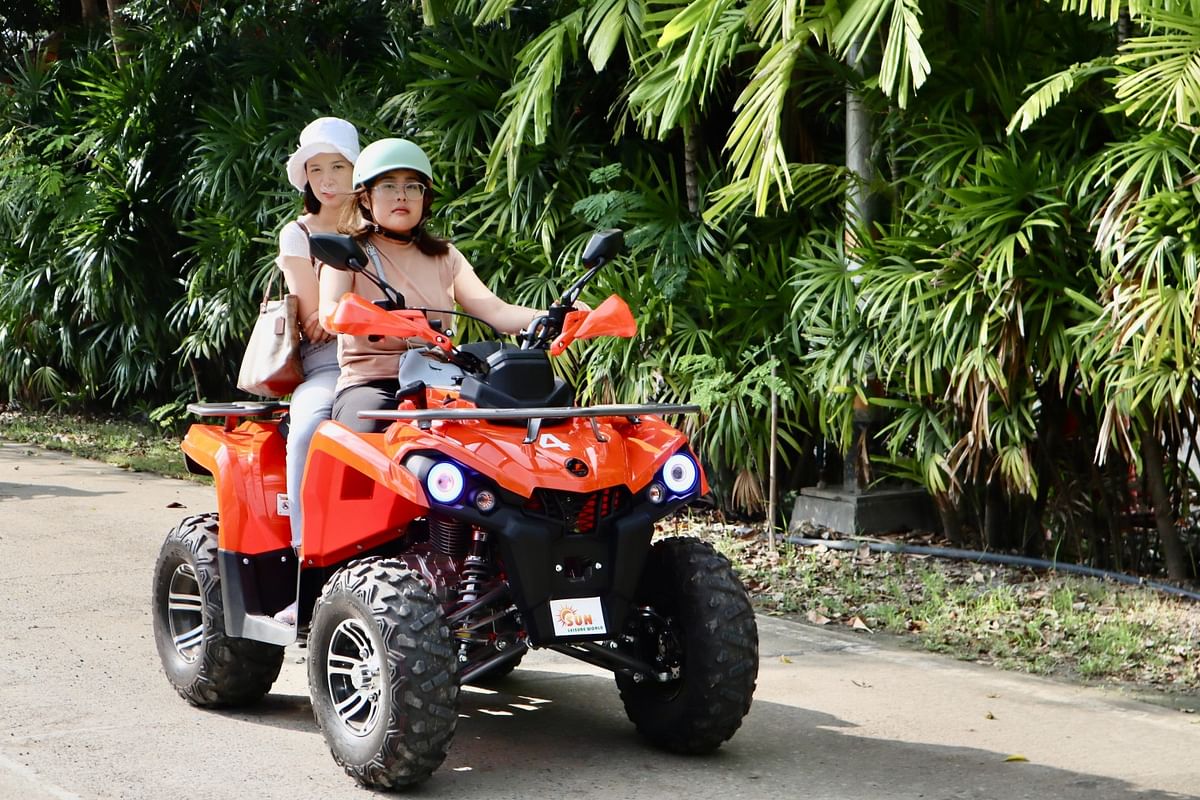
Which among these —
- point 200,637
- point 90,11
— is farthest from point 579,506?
point 90,11

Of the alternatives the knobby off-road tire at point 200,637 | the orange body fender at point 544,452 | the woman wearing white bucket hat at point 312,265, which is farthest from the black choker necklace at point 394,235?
the knobby off-road tire at point 200,637

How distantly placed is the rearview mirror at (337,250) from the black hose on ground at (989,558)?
12.7 feet

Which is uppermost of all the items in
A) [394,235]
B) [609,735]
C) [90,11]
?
[90,11]

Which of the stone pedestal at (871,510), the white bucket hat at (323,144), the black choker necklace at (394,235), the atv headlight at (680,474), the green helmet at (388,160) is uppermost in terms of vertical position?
the white bucket hat at (323,144)

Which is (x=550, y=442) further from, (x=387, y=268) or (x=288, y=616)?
(x=288, y=616)

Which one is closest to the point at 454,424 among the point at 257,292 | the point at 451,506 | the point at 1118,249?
the point at 451,506

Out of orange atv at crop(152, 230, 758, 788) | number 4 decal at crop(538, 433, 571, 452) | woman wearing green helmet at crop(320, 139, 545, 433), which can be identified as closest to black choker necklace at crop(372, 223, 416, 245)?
woman wearing green helmet at crop(320, 139, 545, 433)

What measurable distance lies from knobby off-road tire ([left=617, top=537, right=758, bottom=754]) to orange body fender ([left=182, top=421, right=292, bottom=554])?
117cm

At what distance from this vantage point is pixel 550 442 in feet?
13.5

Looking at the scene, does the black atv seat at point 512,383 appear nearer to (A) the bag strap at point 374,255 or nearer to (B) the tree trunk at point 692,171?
A: (A) the bag strap at point 374,255

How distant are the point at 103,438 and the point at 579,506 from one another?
346 inches

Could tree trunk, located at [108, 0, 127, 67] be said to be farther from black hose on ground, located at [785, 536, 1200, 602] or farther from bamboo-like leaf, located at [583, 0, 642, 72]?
black hose on ground, located at [785, 536, 1200, 602]

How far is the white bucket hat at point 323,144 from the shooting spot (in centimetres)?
509

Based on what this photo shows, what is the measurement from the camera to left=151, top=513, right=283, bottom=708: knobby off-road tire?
15.7ft
